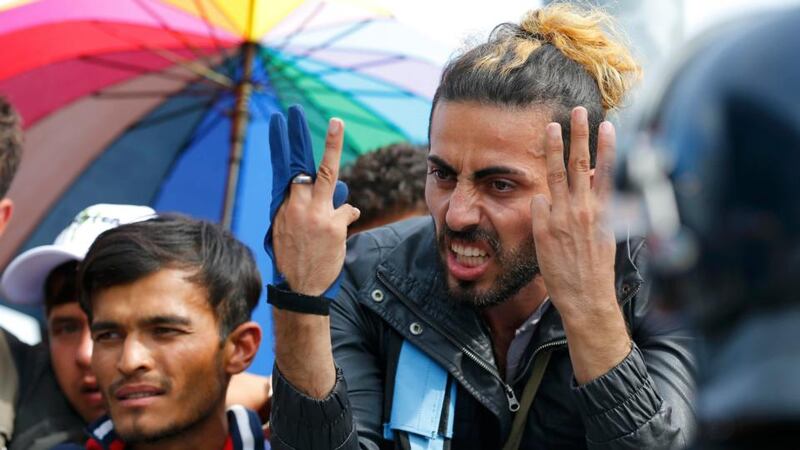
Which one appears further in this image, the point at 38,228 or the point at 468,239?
the point at 38,228

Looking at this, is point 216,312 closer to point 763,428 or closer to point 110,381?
point 110,381

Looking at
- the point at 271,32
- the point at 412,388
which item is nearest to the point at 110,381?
the point at 412,388

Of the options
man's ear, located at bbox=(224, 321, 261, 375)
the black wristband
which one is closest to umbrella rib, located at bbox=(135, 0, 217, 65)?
man's ear, located at bbox=(224, 321, 261, 375)

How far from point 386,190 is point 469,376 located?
1.80m

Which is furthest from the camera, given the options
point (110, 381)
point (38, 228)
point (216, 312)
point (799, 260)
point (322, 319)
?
point (38, 228)

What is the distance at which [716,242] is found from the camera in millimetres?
821

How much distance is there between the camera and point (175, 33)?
4805 millimetres

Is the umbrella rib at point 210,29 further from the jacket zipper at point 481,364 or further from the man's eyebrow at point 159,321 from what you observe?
the jacket zipper at point 481,364

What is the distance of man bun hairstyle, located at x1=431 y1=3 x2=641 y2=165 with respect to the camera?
9.91 ft

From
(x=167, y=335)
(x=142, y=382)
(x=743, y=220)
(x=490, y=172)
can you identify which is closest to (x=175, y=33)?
(x=167, y=335)

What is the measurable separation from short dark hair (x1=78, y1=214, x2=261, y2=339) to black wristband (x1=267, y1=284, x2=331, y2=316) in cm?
108

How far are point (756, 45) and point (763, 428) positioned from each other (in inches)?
9.8

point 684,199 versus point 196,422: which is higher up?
point 684,199

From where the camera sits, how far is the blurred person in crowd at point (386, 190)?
454 centimetres
